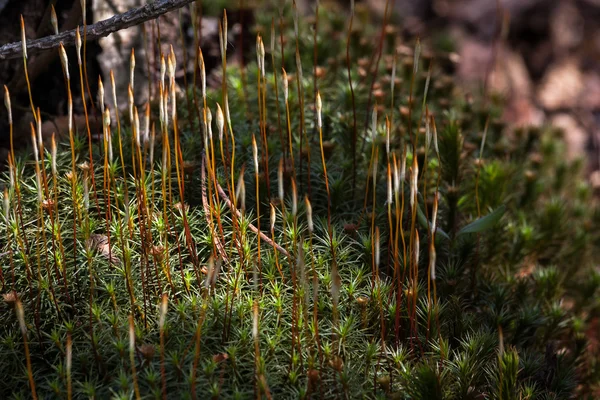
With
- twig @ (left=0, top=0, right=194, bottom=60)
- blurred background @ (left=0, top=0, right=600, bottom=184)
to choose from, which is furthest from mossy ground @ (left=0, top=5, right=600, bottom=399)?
blurred background @ (left=0, top=0, right=600, bottom=184)

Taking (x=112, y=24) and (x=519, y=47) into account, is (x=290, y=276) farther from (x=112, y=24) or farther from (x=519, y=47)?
(x=519, y=47)

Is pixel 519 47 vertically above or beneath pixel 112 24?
beneath

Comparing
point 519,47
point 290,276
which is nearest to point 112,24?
point 290,276

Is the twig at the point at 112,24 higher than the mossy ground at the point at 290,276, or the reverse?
the twig at the point at 112,24

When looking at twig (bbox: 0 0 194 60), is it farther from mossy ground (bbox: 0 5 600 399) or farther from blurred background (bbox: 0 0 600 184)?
blurred background (bbox: 0 0 600 184)

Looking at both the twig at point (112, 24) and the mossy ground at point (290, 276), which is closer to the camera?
the mossy ground at point (290, 276)

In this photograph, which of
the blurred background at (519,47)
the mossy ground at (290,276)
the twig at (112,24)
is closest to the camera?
the mossy ground at (290,276)

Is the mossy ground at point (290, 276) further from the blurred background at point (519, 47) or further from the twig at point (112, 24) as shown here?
the blurred background at point (519, 47)

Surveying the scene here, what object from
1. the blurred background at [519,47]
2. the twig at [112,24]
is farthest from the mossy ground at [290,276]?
the blurred background at [519,47]
